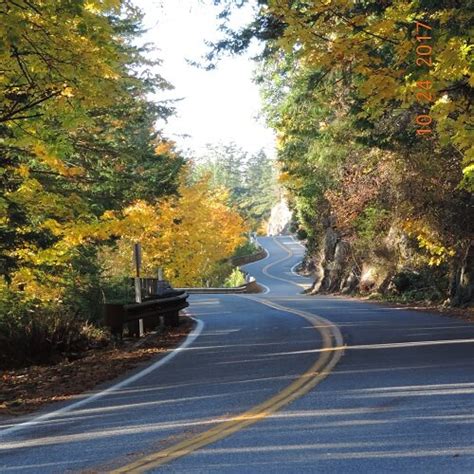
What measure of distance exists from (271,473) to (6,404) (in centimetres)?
467

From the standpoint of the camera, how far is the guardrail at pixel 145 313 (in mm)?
12797

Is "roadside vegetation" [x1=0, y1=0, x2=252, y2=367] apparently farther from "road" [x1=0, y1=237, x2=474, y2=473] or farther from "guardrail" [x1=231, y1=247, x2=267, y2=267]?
"guardrail" [x1=231, y1=247, x2=267, y2=267]

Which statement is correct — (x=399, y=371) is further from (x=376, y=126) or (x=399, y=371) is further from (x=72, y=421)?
(x=376, y=126)

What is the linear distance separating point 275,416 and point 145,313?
829 centimetres

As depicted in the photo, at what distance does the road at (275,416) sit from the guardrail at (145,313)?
191cm

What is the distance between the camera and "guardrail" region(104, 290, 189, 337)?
12.8 metres

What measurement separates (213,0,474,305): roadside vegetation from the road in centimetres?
373

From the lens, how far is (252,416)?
623 centimetres

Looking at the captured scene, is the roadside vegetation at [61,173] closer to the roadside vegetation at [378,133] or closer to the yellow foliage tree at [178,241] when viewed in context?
the roadside vegetation at [378,133]

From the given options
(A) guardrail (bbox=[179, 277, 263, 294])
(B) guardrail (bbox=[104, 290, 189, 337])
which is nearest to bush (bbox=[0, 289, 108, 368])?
(B) guardrail (bbox=[104, 290, 189, 337])

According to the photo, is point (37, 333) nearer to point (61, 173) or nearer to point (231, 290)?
point (61, 173)
